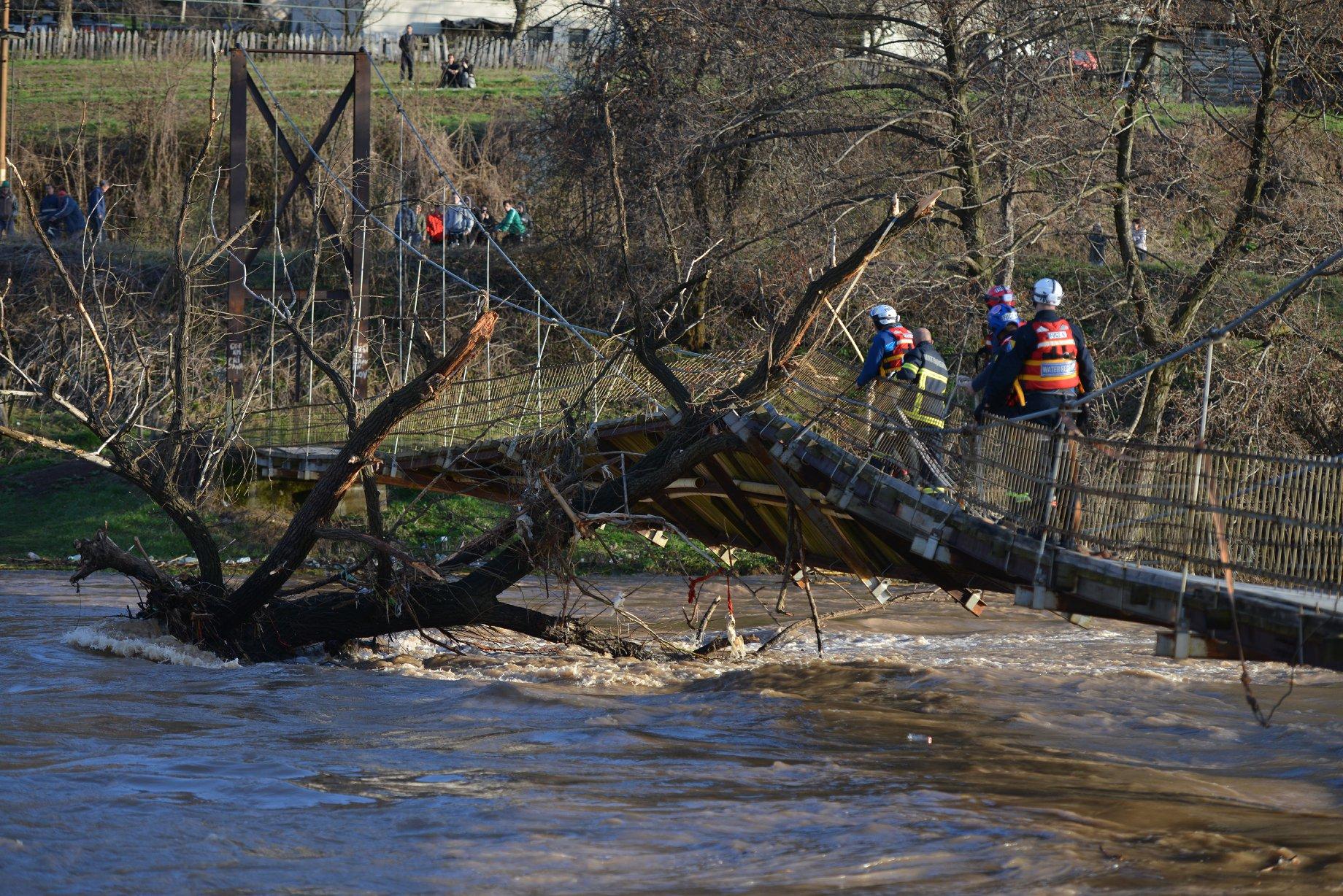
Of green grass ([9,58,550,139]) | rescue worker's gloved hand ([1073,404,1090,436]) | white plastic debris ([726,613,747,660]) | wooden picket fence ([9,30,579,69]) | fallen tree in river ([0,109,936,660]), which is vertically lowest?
white plastic debris ([726,613,747,660])

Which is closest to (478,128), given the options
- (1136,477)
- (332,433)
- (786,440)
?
(332,433)

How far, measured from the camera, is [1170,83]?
1891 centimetres

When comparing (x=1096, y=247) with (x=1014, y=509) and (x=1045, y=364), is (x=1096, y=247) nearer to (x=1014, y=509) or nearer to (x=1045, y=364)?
(x=1045, y=364)

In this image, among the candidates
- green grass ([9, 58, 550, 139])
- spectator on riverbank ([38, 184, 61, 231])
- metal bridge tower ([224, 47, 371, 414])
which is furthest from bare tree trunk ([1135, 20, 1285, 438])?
spectator on riverbank ([38, 184, 61, 231])

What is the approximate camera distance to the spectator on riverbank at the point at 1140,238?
18.8 metres

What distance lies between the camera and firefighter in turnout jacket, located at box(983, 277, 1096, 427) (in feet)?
33.2

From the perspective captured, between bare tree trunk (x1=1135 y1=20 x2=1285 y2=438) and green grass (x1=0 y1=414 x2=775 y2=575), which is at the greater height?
bare tree trunk (x1=1135 y1=20 x2=1285 y2=438)

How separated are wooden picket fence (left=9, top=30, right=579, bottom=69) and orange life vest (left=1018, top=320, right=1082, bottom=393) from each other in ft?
97.9

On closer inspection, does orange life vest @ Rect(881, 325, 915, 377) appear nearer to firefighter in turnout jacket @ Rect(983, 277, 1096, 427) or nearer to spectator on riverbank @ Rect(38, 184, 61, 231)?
firefighter in turnout jacket @ Rect(983, 277, 1096, 427)

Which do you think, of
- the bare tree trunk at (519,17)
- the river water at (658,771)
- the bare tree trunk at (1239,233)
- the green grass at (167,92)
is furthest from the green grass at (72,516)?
the bare tree trunk at (519,17)

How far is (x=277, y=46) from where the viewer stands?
3959 centimetres

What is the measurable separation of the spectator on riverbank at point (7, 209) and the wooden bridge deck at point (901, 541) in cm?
1607

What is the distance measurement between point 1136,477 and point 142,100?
28.8 meters

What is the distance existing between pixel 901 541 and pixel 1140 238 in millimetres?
11237
